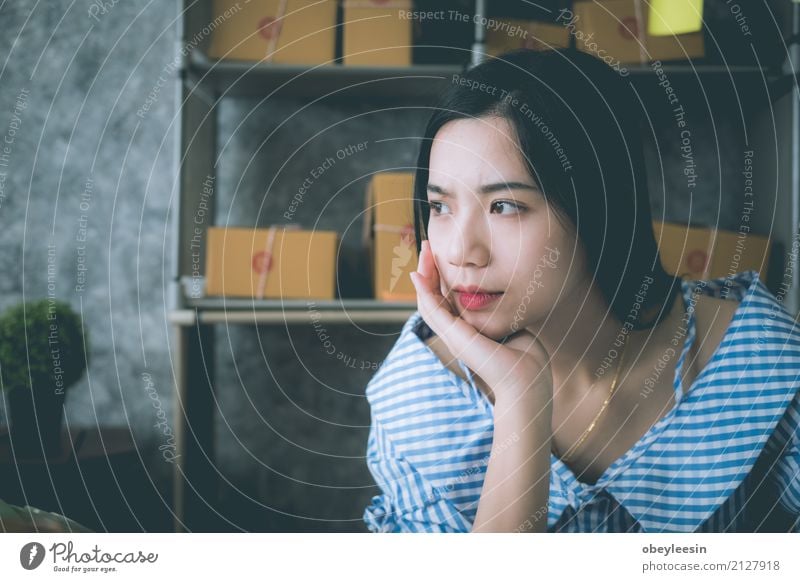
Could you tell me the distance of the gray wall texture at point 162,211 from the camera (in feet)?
3.72

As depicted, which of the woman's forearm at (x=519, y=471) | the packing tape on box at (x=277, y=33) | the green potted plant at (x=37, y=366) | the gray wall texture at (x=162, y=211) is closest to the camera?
the woman's forearm at (x=519, y=471)

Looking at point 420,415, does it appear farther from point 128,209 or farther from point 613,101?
point 128,209

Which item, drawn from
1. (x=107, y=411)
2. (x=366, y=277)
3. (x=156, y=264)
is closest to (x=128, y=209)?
(x=156, y=264)

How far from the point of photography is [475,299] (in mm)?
545

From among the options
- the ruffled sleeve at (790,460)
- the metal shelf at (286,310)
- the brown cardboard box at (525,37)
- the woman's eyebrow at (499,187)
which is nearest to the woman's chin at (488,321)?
the woman's eyebrow at (499,187)

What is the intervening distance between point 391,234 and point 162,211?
528 mm

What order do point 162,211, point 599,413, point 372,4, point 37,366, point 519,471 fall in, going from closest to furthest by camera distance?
point 519,471 → point 599,413 → point 37,366 → point 372,4 → point 162,211

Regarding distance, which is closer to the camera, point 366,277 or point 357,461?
point 366,277

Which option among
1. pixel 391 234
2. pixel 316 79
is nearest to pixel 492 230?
pixel 391 234

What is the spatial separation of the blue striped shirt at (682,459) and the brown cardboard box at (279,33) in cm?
56

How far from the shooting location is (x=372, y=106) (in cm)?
114

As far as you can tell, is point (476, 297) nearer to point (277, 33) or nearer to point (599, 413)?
point (599, 413)

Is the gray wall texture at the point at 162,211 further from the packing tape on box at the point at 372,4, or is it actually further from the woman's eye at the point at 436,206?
the woman's eye at the point at 436,206
